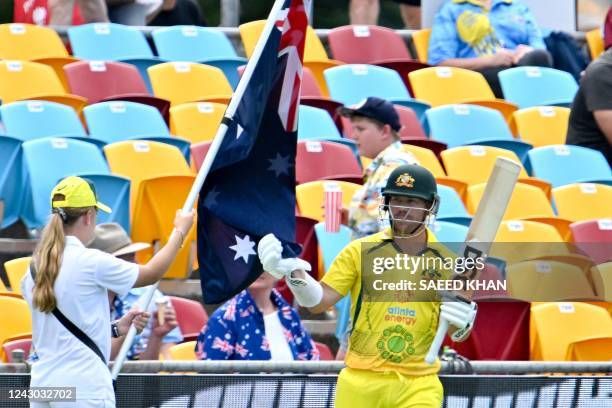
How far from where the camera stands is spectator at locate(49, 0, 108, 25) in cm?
1244

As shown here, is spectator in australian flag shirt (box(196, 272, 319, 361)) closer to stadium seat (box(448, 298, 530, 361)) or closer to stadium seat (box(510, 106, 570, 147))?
stadium seat (box(448, 298, 530, 361))

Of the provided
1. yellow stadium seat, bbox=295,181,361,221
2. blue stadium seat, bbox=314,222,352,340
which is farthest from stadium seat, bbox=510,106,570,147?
blue stadium seat, bbox=314,222,352,340

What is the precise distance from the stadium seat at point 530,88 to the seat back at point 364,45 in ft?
3.15

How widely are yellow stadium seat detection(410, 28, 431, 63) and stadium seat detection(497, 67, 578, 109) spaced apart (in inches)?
29.8

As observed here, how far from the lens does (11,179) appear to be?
30.4ft

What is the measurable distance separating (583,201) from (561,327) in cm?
192

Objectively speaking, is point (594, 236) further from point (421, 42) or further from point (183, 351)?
point (421, 42)

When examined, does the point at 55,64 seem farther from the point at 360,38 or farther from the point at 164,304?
the point at 164,304

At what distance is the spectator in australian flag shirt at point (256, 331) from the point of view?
23.9ft

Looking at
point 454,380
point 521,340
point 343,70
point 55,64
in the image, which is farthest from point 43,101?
point 454,380

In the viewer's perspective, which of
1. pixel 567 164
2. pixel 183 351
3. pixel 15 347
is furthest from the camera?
pixel 567 164

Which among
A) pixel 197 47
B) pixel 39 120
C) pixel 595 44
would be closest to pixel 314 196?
pixel 39 120

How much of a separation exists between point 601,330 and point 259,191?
278 centimetres

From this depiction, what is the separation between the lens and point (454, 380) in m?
6.92
